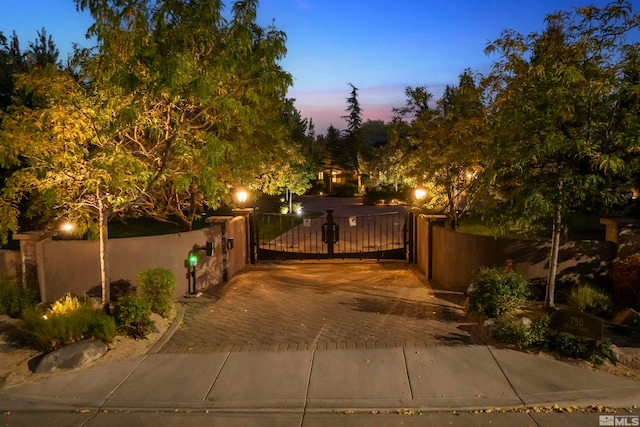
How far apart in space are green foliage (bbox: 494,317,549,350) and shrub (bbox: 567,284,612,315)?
54.6 inches

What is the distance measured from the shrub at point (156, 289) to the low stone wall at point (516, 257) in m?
5.71

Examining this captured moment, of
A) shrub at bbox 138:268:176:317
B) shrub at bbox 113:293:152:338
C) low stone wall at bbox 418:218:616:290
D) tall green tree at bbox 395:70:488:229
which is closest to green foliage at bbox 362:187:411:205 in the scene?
tall green tree at bbox 395:70:488:229

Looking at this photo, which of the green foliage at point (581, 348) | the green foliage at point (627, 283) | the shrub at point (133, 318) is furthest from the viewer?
the green foliage at point (627, 283)

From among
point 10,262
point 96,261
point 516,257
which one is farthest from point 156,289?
point 516,257

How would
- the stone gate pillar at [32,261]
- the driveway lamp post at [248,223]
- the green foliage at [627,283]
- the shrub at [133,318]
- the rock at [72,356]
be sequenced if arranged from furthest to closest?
the driveway lamp post at [248,223] → the stone gate pillar at [32,261] → the green foliage at [627,283] → the shrub at [133,318] → the rock at [72,356]

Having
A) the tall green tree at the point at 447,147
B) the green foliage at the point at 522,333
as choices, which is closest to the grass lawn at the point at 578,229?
the tall green tree at the point at 447,147

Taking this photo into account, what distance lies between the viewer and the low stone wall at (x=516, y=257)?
9172mm

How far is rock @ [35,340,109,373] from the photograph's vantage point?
682 cm

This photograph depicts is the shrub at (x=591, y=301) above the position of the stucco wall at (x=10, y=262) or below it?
below

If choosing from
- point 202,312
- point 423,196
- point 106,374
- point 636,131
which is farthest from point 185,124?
point 423,196

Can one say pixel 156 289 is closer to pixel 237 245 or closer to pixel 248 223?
pixel 237 245

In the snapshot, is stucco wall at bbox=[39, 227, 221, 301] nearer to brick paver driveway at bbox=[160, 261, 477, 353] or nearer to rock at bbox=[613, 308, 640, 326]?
brick paver driveway at bbox=[160, 261, 477, 353]

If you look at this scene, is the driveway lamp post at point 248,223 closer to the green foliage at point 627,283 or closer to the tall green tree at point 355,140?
the green foliage at point 627,283

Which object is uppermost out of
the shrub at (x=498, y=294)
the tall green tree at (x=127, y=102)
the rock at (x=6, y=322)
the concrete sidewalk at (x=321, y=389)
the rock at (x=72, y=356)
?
the tall green tree at (x=127, y=102)
